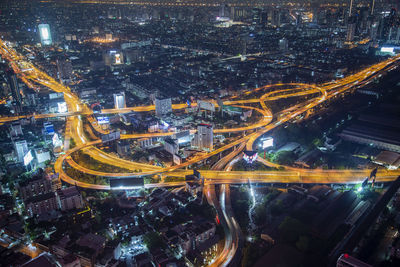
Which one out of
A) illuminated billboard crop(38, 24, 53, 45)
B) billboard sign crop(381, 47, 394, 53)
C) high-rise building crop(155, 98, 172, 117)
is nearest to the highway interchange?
high-rise building crop(155, 98, 172, 117)

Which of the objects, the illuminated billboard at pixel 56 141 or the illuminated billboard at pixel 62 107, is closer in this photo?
the illuminated billboard at pixel 56 141

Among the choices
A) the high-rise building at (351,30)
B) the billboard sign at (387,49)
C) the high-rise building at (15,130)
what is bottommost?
the high-rise building at (15,130)

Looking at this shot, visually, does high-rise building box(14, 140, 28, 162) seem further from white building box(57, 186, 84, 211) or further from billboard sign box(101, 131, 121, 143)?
white building box(57, 186, 84, 211)

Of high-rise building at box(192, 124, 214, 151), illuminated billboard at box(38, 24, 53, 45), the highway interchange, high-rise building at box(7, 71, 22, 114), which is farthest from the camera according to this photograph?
illuminated billboard at box(38, 24, 53, 45)

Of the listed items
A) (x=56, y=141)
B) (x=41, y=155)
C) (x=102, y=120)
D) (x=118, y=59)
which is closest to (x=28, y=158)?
(x=41, y=155)

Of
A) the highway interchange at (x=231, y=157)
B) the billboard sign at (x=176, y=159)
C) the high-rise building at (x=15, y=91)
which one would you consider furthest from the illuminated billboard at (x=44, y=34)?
the billboard sign at (x=176, y=159)

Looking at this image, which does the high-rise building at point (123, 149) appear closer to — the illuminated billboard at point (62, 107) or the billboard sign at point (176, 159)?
the billboard sign at point (176, 159)

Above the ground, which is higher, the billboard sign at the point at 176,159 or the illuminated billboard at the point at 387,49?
the illuminated billboard at the point at 387,49
